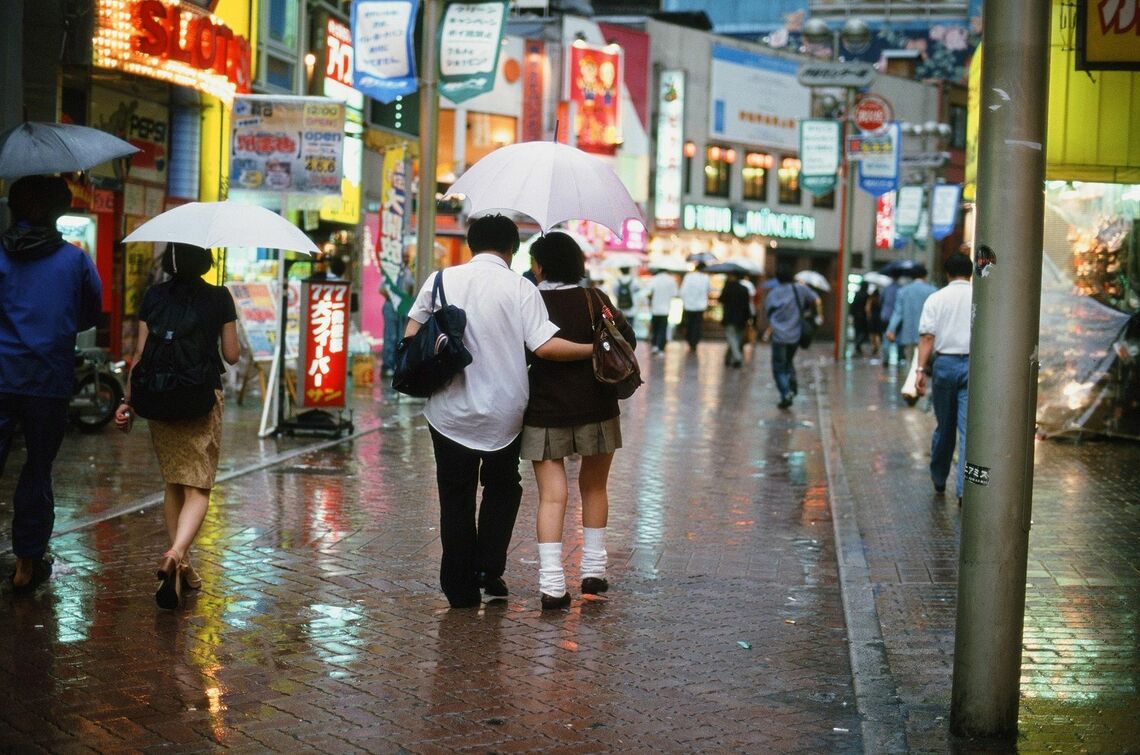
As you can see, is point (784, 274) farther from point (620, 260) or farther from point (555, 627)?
point (620, 260)

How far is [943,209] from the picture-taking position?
35.7m

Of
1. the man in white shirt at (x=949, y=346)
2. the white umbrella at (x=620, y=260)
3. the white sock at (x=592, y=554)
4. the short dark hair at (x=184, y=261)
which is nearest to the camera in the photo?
the short dark hair at (x=184, y=261)

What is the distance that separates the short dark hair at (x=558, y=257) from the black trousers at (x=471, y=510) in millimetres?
802

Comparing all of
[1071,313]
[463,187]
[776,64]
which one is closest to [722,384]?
[1071,313]

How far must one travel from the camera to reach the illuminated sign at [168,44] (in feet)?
48.7

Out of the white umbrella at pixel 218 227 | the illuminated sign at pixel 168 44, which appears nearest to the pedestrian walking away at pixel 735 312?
the illuminated sign at pixel 168 44

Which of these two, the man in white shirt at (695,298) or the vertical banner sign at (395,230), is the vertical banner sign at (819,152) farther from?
the vertical banner sign at (395,230)

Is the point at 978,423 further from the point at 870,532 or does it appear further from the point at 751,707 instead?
the point at 870,532

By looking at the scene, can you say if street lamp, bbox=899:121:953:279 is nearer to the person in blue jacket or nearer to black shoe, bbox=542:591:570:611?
black shoe, bbox=542:591:570:611

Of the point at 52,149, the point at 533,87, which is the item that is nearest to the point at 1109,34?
the point at 52,149

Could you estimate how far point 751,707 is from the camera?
5.59 metres

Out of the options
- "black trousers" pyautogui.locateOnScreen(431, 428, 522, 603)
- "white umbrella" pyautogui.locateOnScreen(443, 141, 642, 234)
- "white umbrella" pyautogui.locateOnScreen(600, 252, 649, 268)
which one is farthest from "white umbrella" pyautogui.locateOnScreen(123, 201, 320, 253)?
"white umbrella" pyautogui.locateOnScreen(600, 252, 649, 268)

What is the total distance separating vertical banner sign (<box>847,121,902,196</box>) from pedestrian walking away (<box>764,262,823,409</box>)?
10125 millimetres

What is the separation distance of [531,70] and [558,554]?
1341 inches
